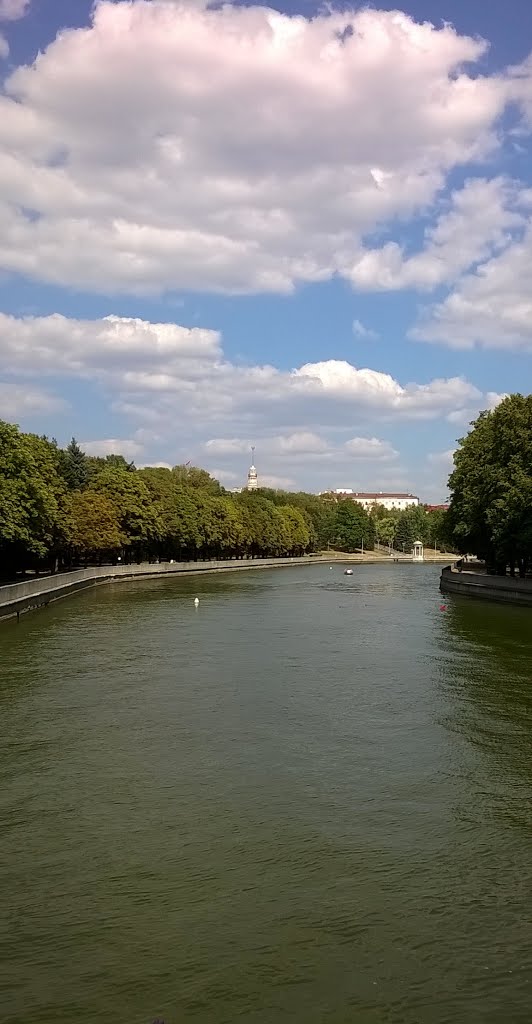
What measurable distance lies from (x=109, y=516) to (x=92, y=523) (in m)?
2.61

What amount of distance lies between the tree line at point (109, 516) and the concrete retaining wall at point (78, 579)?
2709 millimetres

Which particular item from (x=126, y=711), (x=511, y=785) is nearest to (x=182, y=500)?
(x=126, y=711)

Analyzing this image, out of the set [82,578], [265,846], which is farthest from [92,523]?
[265,846]

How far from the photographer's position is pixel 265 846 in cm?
1409

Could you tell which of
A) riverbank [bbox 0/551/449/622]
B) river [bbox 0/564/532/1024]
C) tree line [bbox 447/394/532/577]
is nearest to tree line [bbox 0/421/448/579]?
riverbank [bbox 0/551/449/622]

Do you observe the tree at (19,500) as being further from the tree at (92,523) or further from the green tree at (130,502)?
the green tree at (130,502)

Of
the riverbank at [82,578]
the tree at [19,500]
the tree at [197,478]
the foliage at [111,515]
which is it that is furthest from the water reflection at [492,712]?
the tree at [197,478]

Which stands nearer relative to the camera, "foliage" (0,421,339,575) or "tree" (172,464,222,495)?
"foliage" (0,421,339,575)

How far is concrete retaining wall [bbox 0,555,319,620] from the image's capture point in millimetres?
50438

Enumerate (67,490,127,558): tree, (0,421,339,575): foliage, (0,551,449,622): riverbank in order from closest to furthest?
(0,551,449,622): riverbank
(0,421,339,575): foliage
(67,490,127,558): tree

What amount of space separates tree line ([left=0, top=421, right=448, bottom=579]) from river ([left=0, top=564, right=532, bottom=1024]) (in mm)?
28132

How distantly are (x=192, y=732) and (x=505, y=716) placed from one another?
8692 mm

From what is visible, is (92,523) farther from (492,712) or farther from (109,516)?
(492,712)

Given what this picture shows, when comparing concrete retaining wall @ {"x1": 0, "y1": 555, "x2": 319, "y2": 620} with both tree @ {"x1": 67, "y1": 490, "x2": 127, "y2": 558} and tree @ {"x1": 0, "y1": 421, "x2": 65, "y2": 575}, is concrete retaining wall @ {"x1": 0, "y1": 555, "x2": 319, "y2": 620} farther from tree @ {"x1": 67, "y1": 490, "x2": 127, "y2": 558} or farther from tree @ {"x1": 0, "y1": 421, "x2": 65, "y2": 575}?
tree @ {"x1": 0, "y1": 421, "x2": 65, "y2": 575}
